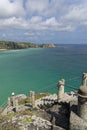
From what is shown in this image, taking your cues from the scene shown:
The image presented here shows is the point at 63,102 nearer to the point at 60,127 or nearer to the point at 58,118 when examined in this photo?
the point at 58,118

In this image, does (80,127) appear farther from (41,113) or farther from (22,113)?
(22,113)

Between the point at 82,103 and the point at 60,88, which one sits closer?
the point at 82,103

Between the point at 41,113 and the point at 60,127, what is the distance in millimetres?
3175

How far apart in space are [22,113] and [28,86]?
2664 cm

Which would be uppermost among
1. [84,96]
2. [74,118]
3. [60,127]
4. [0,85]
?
[84,96]

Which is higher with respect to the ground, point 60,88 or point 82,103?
point 60,88

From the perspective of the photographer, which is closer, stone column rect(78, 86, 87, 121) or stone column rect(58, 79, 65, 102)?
stone column rect(78, 86, 87, 121)

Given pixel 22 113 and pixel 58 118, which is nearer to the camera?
pixel 58 118

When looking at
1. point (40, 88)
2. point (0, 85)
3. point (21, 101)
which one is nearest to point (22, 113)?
point (21, 101)

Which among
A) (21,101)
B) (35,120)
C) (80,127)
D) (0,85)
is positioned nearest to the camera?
(80,127)

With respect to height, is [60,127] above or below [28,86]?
above

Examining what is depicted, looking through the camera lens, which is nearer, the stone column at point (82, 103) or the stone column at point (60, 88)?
the stone column at point (82, 103)

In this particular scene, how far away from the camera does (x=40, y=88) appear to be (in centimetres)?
4400

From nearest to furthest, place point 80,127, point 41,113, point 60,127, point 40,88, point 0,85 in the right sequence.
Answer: point 80,127 < point 60,127 < point 41,113 < point 40,88 < point 0,85
